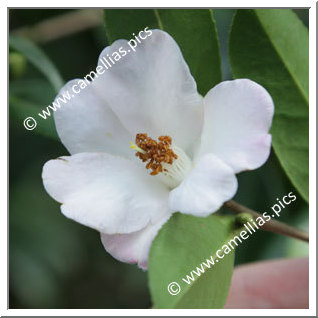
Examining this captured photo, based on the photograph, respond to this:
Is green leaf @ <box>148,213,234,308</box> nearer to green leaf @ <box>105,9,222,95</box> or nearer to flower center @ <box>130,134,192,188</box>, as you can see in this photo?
flower center @ <box>130,134,192,188</box>

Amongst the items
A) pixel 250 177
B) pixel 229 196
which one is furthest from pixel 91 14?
pixel 229 196

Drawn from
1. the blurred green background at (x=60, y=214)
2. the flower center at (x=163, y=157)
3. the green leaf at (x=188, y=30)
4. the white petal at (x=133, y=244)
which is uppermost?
the green leaf at (x=188, y=30)

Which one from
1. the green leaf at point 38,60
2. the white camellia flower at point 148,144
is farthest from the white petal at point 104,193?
the green leaf at point 38,60

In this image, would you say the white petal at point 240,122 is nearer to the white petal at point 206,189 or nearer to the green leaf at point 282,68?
the white petal at point 206,189

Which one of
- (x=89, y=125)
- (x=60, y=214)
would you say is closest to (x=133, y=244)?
(x=89, y=125)

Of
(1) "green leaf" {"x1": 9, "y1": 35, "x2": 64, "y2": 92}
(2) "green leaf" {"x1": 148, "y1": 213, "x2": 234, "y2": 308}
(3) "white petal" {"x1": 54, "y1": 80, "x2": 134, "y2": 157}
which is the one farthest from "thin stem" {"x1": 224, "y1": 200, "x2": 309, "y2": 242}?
(1) "green leaf" {"x1": 9, "y1": 35, "x2": 64, "y2": 92}
